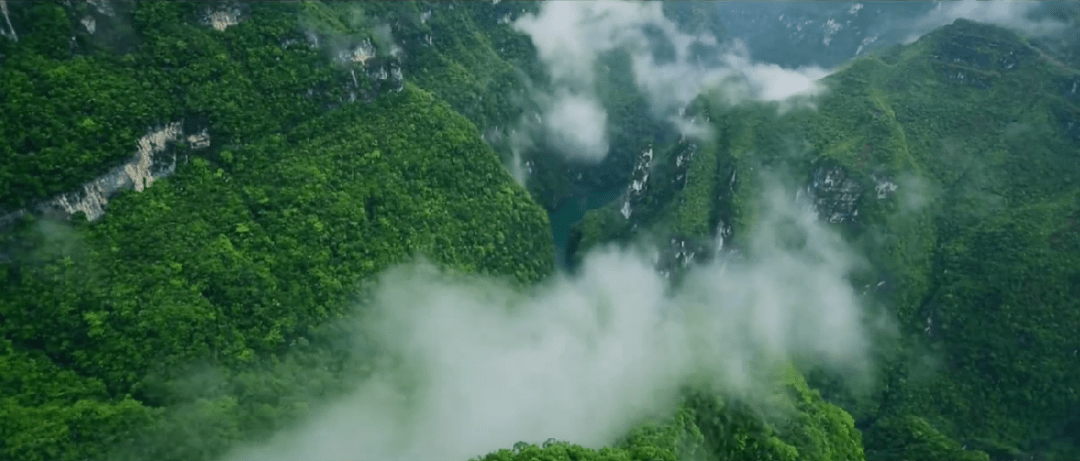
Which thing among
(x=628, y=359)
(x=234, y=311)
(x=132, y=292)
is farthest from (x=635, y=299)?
(x=132, y=292)

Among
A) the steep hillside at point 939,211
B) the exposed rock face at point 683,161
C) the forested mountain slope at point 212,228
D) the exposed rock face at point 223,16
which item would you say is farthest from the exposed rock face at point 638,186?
the exposed rock face at point 223,16

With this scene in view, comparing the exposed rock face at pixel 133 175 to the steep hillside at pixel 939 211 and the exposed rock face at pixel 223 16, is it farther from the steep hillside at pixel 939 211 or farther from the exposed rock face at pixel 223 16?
the steep hillside at pixel 939 211

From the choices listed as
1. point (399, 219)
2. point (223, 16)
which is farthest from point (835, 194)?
point (223, 16)

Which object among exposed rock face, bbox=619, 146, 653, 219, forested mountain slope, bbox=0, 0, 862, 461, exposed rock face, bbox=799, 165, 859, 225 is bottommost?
forested mountain slope, bbox=0, 0, 862, 461

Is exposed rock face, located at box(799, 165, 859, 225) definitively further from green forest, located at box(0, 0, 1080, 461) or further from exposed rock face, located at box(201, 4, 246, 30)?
exposed rock face, located at box(201, 4, 246, 30)

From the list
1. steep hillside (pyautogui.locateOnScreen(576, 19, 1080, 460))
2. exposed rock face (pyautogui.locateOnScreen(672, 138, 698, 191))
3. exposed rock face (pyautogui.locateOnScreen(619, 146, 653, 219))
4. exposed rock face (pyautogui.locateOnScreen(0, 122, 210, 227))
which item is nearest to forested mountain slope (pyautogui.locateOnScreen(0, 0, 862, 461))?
exposed rock face (pyautogui.locateOnScreen(0, 122, 210, 227))

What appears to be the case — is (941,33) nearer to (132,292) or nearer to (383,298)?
(383,298)
